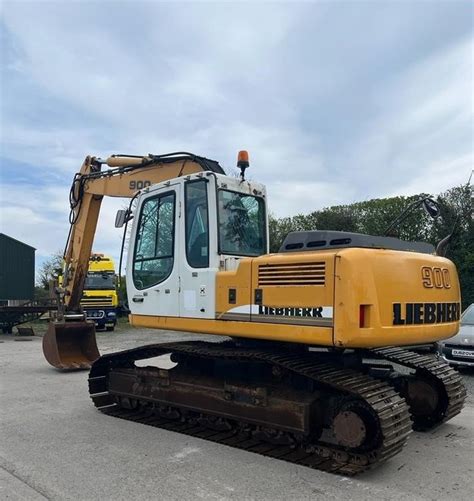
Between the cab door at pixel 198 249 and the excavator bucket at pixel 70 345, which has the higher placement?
the cab door at pixel 198 249

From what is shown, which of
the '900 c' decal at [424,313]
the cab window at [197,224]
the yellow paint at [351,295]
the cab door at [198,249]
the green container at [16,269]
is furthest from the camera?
the green container at [16,269]

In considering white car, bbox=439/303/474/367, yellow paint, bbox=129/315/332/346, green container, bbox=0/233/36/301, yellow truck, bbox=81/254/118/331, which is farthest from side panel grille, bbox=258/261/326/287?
green container, bbox=0/233/36/301

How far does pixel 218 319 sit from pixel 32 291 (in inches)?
759

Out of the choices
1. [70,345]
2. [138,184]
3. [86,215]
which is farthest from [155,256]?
[70,345]

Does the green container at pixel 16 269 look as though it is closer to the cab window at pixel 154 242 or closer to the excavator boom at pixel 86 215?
the excavator boom at pixel 86 215

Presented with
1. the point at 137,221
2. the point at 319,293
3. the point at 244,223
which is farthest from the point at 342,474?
the point at 137,221

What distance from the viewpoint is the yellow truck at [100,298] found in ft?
64.6

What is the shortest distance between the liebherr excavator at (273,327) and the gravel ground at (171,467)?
0.85ft

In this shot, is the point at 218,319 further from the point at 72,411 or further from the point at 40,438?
the point at 72,411

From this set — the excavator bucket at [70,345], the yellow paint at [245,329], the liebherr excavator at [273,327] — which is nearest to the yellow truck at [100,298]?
the excavator bucket at [70,345]

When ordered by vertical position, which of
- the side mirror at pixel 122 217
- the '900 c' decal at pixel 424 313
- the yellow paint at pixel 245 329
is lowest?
the yellow paint at pixel 245 329

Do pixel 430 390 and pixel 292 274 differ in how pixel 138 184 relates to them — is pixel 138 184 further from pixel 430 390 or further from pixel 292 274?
pixel 430 390

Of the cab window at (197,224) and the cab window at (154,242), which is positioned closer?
the cab window at (197,224)

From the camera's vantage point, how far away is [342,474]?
4.77m
